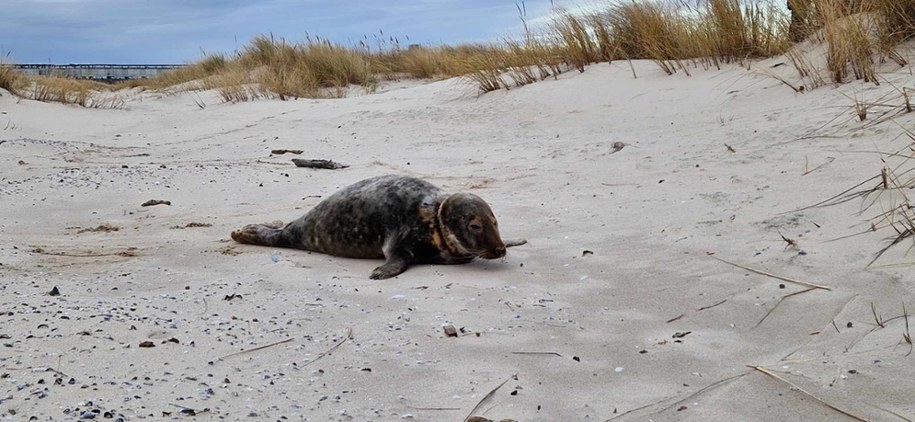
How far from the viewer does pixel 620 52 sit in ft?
32.1

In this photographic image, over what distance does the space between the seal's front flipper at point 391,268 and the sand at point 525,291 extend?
62 millimetres

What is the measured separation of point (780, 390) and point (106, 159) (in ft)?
24.5

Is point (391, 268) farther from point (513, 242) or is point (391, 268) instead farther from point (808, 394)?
point (808, 394)

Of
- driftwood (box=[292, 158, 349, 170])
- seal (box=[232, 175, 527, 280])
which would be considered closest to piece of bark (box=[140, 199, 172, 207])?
seal (box=[232, 175, 527, 280])

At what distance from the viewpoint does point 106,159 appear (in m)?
8.47

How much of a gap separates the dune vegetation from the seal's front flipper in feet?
12.4

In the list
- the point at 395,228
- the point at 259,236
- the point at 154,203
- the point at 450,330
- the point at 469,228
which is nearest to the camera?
the point at 450,330

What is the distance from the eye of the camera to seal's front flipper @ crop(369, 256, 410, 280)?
392 centimetres

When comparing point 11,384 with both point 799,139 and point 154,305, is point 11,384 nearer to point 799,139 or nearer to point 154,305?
point 154,305

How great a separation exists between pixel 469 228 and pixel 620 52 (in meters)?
6.21

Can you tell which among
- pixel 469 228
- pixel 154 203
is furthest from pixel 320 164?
pixel 469 228

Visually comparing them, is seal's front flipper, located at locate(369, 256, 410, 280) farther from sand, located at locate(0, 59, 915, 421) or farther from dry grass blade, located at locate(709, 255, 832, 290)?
dry grass blade, located at locate(709, 255, 832, 290)

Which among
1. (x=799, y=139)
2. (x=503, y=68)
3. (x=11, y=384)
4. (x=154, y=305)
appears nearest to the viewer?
(x=11, y=384)

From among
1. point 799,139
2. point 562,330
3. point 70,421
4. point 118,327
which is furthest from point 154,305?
point 799,139
